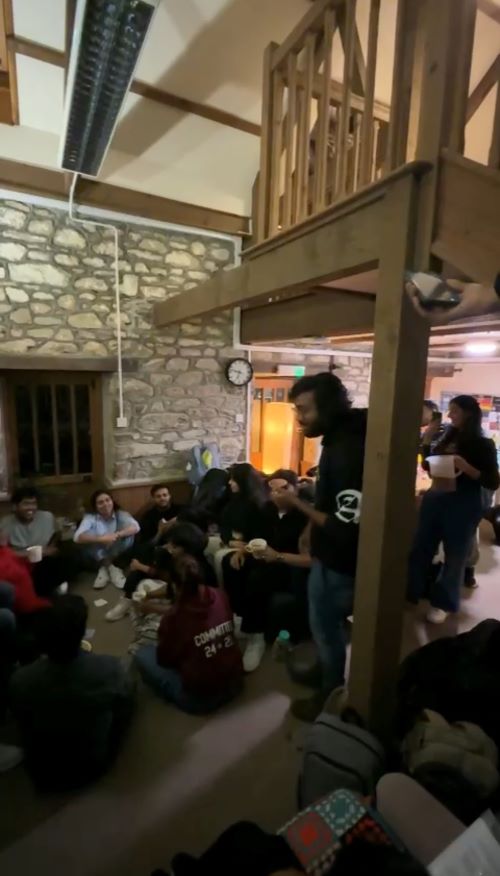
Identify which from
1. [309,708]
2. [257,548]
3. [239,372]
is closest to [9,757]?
[309,708]

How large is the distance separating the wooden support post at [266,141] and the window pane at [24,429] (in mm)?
2818

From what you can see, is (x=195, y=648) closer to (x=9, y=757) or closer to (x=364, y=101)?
(x=9, y=757)

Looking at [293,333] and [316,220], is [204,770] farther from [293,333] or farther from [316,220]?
[293,333]

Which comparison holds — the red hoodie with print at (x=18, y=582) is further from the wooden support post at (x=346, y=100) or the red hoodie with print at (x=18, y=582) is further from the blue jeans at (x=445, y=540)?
the wooden support post at (x=346, y=100)

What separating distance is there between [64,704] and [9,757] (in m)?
0.54

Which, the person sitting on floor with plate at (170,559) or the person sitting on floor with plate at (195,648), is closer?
the person sitting on floor with plate at (195,648)

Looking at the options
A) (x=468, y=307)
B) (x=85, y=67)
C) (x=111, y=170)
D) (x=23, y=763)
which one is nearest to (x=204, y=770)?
(x=23, y=763)

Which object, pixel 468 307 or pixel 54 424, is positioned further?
pixel 54 424

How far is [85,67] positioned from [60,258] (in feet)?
6.69

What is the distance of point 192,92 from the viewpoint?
3.09 meters

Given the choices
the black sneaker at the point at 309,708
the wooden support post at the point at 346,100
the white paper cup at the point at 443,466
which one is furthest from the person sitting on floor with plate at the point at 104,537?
the wooden support post at the point at 346,100

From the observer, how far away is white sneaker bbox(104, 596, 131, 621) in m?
2.96

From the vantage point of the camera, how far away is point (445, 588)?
2.87 meters

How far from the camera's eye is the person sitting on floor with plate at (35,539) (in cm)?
306
